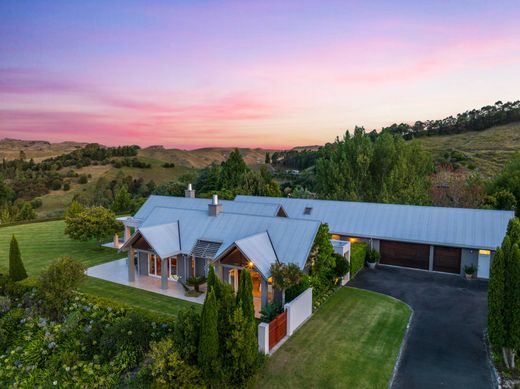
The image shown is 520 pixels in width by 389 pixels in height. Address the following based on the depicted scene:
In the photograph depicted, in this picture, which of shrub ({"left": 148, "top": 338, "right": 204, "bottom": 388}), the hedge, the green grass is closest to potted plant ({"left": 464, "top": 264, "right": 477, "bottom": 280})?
the hedge

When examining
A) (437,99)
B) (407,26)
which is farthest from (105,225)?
(437,99)

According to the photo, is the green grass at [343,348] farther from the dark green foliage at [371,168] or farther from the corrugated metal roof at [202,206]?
the dark green foliage at [371,168]

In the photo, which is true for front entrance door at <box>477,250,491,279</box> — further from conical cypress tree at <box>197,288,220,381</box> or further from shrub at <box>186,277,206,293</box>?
conical cypress tree at <box>197,288,220,381</box>

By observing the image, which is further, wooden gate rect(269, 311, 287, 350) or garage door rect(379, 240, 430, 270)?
garage door rect(379, 240, 430, 270)

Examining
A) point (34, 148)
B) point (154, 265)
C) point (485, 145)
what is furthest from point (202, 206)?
point (34, 148)

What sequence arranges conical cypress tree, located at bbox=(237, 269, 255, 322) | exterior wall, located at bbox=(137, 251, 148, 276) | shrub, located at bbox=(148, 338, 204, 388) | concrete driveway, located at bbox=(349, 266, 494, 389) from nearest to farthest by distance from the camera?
shrub, located at bbox=(148, 338, 204, 388) → conical cypress tree, located at bbox=(237, 269, 255, 322) → concrete driveway, located at bbox=(349, 266, 494, 389) → exterior wall, located at bbox=(137, 251, 148, 276)

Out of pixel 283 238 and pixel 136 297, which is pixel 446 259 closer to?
pixel 283 238
